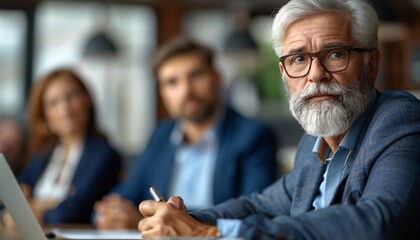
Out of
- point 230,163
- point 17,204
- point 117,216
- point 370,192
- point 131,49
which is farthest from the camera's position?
point 131,49

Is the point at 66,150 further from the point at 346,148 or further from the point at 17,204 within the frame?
the point at 346,148

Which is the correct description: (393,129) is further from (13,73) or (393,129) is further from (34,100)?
(13,73)

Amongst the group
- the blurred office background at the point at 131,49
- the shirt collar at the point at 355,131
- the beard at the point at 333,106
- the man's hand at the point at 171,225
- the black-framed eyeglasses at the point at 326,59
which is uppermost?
the black-framed eyeglasses at the point at 326,59

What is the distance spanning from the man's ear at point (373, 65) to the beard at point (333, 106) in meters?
0.05

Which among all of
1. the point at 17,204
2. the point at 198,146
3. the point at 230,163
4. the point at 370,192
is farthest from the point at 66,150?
the point at 370,192

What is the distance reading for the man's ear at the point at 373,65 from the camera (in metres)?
1.29

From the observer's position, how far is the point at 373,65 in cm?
131

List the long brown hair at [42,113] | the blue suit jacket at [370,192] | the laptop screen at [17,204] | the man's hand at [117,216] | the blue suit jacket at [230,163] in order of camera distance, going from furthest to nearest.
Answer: the long brown hair at [42,113]
the blue suit jacket at [230,163]
the man's hand at [117,216]
the laptop screen at [17,204]
the blue suit jacket at [370,192]

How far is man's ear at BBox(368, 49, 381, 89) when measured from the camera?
1.29 m

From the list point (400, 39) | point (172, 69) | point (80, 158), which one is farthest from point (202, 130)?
point (400, 39)

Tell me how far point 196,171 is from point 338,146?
135 centimetres

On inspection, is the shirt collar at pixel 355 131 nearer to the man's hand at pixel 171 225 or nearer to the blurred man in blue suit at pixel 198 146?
the man's hand at pixel 171 225

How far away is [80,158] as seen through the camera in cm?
283

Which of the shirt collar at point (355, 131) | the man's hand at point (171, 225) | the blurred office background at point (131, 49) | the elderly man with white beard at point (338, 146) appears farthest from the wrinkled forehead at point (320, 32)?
the blurred office background at point (131, 49)
